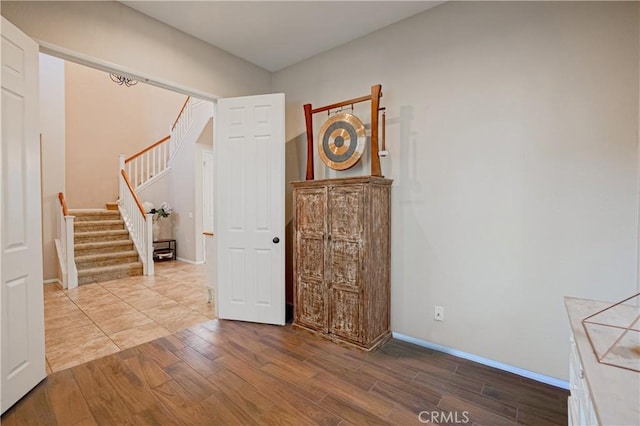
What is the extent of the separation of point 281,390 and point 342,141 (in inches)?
84.8

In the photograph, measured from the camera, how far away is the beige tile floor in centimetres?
265

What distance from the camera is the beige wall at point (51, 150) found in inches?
195

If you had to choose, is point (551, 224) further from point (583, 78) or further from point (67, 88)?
point (67, 88)

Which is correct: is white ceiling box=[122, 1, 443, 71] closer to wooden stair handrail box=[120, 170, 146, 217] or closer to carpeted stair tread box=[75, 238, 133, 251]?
wooden stair handrail box=[120, 170, 146, 217]

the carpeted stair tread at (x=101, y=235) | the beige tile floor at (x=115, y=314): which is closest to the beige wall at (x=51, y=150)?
the carpeted stair tread at (x=101, y=235)

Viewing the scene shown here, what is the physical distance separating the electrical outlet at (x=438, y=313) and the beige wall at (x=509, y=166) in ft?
0.14

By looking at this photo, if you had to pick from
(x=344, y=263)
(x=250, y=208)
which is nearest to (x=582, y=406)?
(x=344, y=263)

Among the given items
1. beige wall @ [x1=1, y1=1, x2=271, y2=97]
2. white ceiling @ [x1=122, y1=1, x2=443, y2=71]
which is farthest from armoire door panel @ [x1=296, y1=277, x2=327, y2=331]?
white ceiling @ [x1=122, y1=1, x2=443, y2=71]

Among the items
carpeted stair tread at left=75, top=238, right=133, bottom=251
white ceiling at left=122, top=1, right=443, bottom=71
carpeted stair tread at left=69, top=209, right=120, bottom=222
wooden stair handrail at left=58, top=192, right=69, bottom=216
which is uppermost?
white ceiling at left=122, top=1, right=443, bottom=71

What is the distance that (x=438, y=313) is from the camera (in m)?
2.58

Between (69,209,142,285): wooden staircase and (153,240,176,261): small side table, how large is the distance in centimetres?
93

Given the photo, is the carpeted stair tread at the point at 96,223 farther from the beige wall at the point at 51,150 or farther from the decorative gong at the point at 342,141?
the decorative gong at the point at 342,141

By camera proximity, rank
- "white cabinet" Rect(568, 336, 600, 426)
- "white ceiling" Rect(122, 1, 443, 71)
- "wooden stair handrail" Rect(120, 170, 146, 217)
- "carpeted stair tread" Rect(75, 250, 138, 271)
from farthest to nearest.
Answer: "wooden stair handrail" Rect(120, 170, 146, 217), "carpeted stair tread" Rect(75, 250, 138, 271), "white ceiling" Rect(122, 1, 443, 71), "white cabinet" Rect(568, 336, 600, 426)

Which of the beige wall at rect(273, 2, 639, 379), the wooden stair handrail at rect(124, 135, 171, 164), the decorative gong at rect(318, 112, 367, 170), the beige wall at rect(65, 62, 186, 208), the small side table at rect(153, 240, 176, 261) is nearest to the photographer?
the beige wall at rect(273, 2, 639, 379)
